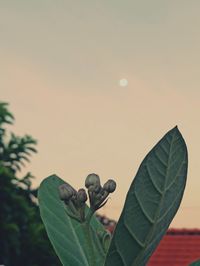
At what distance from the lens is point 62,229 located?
124 cm

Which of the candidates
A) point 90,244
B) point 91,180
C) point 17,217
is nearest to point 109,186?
point 91,180

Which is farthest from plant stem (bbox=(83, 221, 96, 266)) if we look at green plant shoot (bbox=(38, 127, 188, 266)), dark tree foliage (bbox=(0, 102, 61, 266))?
dark tree foliage (bbox=(0, 102, 61, 266))

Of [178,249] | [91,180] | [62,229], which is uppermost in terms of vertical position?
[91,180]

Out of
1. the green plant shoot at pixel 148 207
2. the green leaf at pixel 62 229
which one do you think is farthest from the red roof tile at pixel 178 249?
the green plant shoot at pixel 148 207

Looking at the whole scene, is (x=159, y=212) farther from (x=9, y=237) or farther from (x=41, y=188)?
(x=9, y=237)

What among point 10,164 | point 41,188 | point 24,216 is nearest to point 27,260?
point 24,216

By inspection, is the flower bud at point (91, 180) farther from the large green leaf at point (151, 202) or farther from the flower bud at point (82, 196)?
the large green leaf at point (151, 202)

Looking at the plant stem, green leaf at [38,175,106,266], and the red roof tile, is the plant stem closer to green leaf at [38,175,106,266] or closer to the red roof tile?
green leaf at [38,175,106,266]

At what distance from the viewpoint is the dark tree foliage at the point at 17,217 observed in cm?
1823

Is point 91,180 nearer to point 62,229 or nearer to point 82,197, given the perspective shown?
point 82,197

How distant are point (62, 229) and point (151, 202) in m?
0.31

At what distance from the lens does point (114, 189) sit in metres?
1.12

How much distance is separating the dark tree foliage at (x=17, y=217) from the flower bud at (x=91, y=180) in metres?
16.9

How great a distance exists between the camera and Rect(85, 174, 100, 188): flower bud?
1.08m
